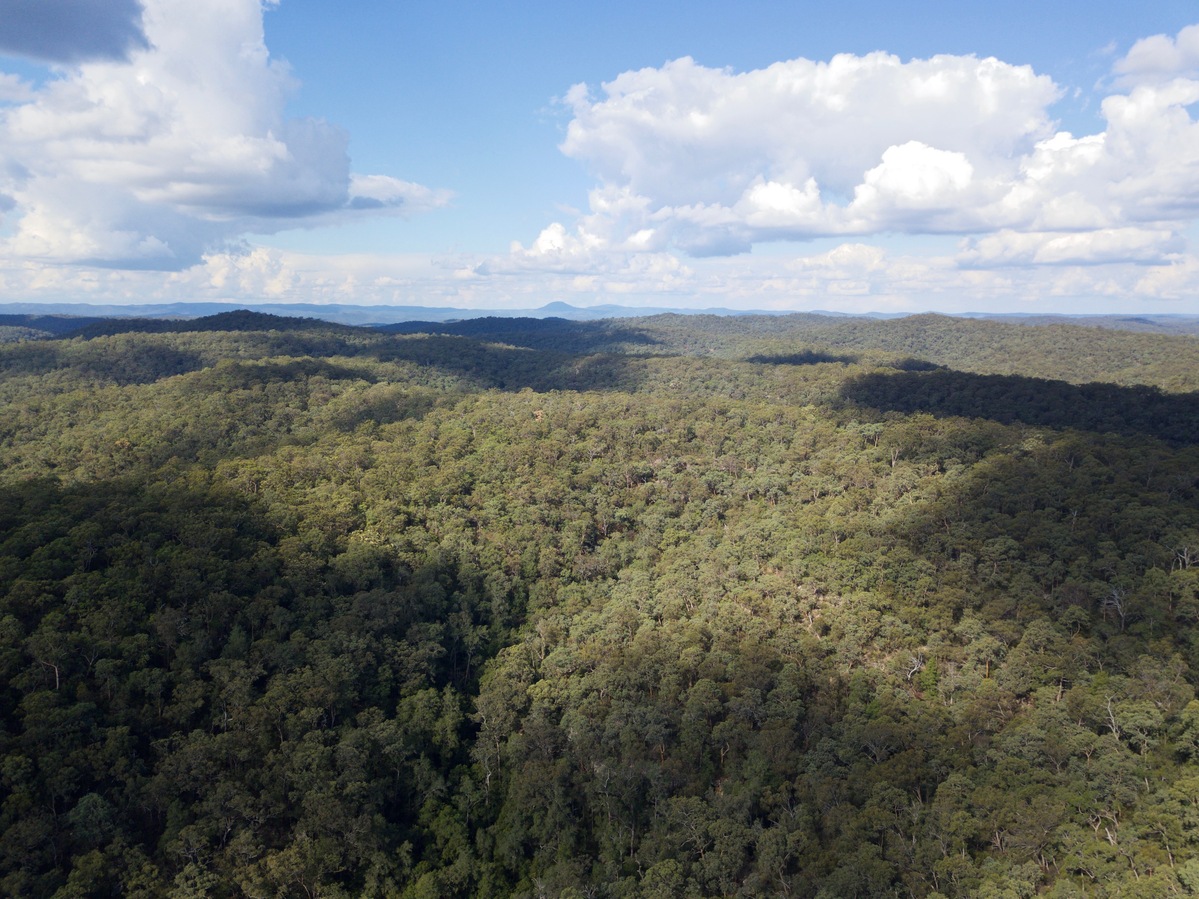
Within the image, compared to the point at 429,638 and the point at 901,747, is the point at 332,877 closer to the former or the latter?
the point at 429,638

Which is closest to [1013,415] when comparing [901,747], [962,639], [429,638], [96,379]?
[962,639]

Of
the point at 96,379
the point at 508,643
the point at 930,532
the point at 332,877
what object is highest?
the point at 96,379

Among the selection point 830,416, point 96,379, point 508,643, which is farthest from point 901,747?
point 96,379

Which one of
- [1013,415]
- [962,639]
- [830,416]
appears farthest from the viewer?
[1013,415]

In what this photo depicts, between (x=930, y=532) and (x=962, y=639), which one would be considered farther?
(x=930, y=532)

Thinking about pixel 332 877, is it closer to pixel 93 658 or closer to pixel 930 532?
pixel 93 658

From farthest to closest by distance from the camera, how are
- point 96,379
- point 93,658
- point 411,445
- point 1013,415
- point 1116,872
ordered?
point 96,379
point 1013,415
point 411,445
point 93,658
point 1116,872

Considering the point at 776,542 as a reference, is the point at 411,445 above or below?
above
